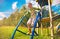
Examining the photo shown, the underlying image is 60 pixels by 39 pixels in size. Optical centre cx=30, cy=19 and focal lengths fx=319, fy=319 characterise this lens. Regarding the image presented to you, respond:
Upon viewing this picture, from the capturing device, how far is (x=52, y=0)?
14.2 ft

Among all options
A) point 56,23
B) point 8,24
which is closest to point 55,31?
point 56,23

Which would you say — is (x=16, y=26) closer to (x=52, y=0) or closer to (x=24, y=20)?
(x=24, y=20)

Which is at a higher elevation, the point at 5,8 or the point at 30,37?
the point at 5,8

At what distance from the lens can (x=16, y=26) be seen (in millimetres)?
4410

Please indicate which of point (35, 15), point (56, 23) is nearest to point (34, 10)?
point (35, 15)

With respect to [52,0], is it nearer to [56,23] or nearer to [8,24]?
[56,23]

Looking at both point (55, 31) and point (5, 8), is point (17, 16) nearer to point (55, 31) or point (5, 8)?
point (5, 8)

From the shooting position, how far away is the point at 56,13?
14.1ft

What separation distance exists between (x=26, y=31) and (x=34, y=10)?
1.02ft

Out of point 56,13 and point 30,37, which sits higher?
point 56,13

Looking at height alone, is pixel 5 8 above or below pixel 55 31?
above

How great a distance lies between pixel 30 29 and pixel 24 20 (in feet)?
0.50

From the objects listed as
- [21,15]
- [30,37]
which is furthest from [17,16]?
[30,37]

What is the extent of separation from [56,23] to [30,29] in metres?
0.37
